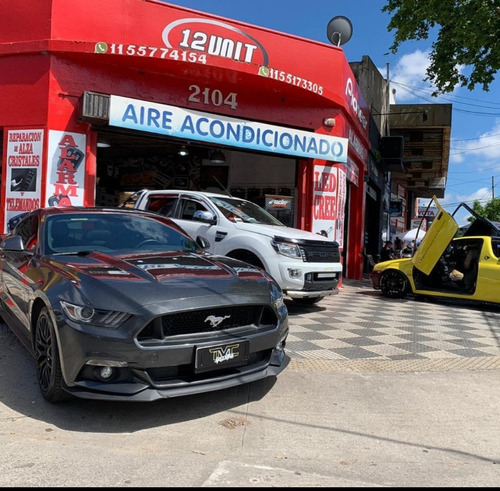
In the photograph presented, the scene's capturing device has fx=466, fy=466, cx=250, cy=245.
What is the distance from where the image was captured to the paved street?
277 cm

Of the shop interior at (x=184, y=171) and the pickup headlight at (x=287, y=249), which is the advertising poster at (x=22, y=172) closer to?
the pickup headlight at (x=287, y=249)

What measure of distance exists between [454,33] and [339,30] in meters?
3.20

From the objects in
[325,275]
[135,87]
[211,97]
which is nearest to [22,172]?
[135,87]

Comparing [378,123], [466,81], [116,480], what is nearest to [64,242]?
[116,480]

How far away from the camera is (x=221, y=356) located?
3479mm

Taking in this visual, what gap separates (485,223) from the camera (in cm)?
1003

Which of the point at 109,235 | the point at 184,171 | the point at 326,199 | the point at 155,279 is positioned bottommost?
the point at 155,279

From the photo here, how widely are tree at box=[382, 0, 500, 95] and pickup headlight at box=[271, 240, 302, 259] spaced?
26.0ft

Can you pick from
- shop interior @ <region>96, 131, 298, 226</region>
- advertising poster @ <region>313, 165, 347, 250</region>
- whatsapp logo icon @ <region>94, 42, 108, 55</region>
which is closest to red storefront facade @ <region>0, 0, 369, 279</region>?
whatsapp logo icon @ <region>94, 42, 108, 55</region>

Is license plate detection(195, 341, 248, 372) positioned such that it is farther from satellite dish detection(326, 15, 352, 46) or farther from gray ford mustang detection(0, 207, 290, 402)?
satellite dish detection(326, 15, 352, 46)

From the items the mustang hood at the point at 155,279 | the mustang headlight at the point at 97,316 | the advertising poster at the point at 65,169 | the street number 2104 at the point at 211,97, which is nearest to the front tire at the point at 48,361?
the mustang headlight at the point at 97,316

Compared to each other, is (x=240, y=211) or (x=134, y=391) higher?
(x=240, y=211)

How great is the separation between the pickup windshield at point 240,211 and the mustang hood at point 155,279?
11.9 ft

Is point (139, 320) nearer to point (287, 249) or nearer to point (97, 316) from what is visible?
point (97, 316)
